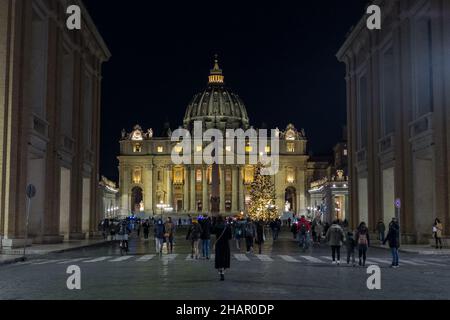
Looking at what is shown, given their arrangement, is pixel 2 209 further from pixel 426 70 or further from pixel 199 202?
pixel 199 202

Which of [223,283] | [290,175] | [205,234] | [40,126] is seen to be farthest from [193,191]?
[223,283]

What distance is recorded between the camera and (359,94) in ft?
176

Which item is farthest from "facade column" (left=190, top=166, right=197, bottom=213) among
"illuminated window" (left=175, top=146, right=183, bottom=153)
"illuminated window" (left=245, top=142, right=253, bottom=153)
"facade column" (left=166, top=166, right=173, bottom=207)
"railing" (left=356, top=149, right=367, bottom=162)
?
"railing" (left=356, top=149, right=367, bottom=162)

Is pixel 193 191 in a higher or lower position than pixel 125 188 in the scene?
lower

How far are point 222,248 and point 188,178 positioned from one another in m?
148

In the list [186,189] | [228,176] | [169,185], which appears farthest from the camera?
[228,176]

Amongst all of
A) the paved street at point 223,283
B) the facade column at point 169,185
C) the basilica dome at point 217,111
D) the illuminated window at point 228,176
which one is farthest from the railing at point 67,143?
the basilica dome at point 217,111

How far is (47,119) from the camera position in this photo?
38219mm

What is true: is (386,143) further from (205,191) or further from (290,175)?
(290,175)

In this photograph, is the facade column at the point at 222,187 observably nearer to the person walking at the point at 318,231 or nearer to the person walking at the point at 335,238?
the person walking at the point at 318,231

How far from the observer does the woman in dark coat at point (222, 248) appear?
1809cm

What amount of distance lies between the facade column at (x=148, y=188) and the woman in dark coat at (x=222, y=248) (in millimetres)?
146821
